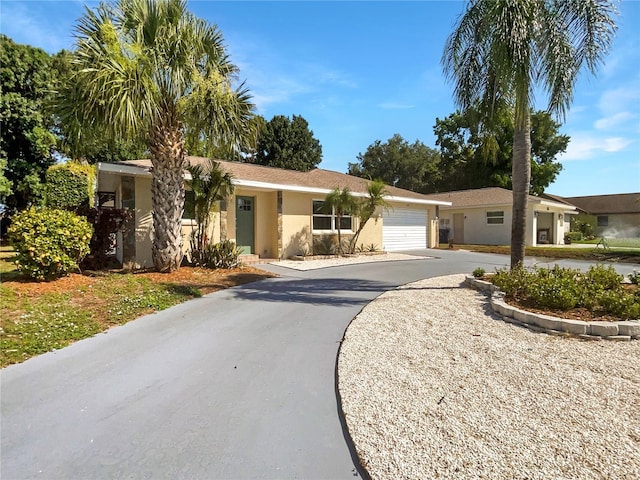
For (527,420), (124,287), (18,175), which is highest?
(18,175)

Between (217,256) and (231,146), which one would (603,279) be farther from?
(217,256)

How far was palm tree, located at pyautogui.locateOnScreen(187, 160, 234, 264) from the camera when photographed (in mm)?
10266

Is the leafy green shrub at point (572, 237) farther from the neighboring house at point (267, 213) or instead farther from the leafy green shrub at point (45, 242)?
the leafy green shrub at point (45, 242)

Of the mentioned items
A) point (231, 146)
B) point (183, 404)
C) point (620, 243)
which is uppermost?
point (231, 146)

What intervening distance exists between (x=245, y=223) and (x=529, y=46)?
33.3ft

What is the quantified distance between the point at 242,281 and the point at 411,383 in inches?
251

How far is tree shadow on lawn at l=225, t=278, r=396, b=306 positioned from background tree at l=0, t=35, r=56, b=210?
12.7 metres

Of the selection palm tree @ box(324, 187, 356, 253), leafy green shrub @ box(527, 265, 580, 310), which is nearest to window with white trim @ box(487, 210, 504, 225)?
palm tree @ box(324, 187, 356, 253)

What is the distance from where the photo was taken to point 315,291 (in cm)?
808

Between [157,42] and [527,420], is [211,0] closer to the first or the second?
[157,42]

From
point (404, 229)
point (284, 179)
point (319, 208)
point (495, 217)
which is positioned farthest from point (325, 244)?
point (495, 217)

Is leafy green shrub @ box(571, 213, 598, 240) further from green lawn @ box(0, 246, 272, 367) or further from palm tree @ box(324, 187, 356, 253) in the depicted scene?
green lawn @ box(0, 246, 272, 367)

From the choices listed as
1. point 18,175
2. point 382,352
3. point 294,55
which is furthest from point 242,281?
point 18,175

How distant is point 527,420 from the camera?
2.84 m
